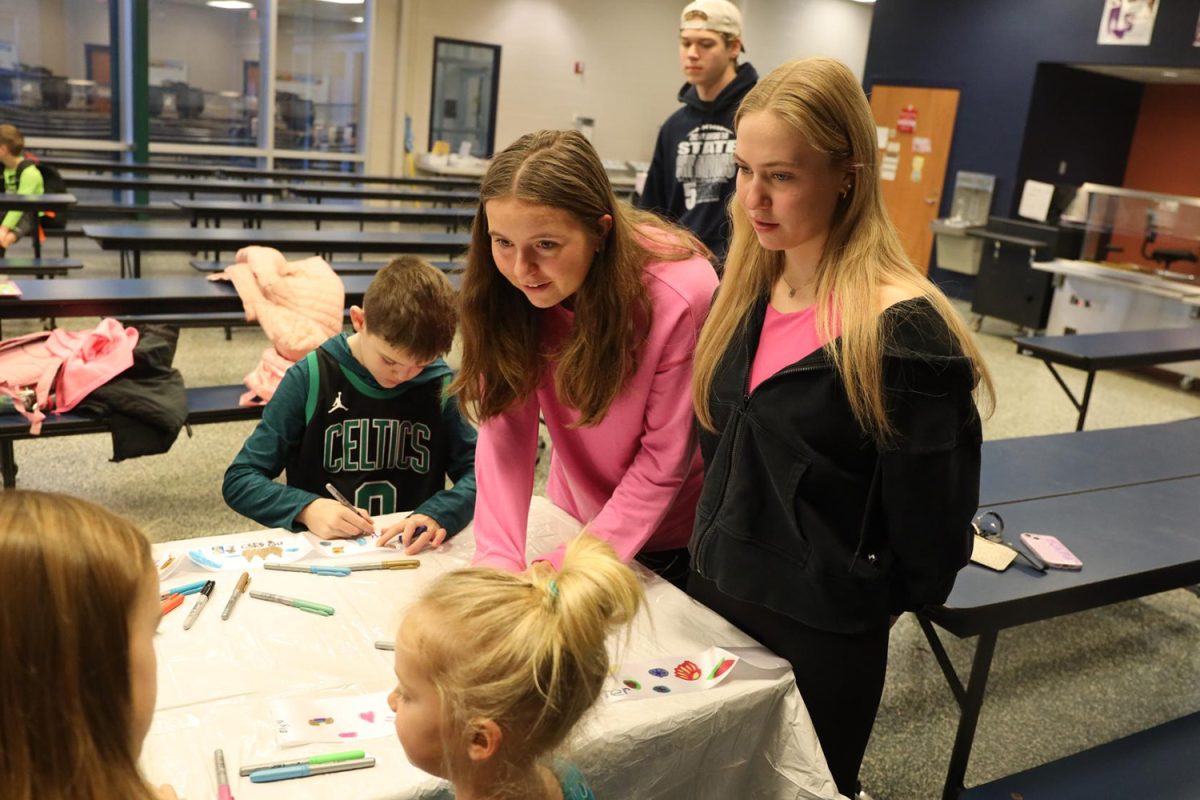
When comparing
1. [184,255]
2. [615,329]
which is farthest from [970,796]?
[184,255]

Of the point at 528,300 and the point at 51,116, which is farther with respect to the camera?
the point at 51,116

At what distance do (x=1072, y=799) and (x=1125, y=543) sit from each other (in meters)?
0.67

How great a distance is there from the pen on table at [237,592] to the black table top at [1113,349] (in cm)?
367

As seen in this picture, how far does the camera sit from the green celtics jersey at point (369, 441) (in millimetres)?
2125

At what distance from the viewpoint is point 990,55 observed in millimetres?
9266

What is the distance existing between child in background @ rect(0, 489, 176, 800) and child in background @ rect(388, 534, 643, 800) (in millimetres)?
297

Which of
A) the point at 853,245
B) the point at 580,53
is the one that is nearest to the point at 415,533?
the point at 853,245

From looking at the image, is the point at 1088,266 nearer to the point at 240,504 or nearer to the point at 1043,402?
the point at 1043,402

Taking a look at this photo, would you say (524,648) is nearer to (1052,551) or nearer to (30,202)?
(1052,551)

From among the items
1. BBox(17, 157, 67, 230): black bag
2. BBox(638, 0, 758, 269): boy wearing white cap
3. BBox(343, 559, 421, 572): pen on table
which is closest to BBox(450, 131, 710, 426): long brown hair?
BBox(343, 559, 421, 572): pen on table

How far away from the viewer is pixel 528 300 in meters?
1.68

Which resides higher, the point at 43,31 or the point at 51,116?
the point at 43,31

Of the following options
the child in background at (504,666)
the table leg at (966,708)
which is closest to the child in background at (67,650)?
the child in background at (504,666)

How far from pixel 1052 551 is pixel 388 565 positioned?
1368 mm
